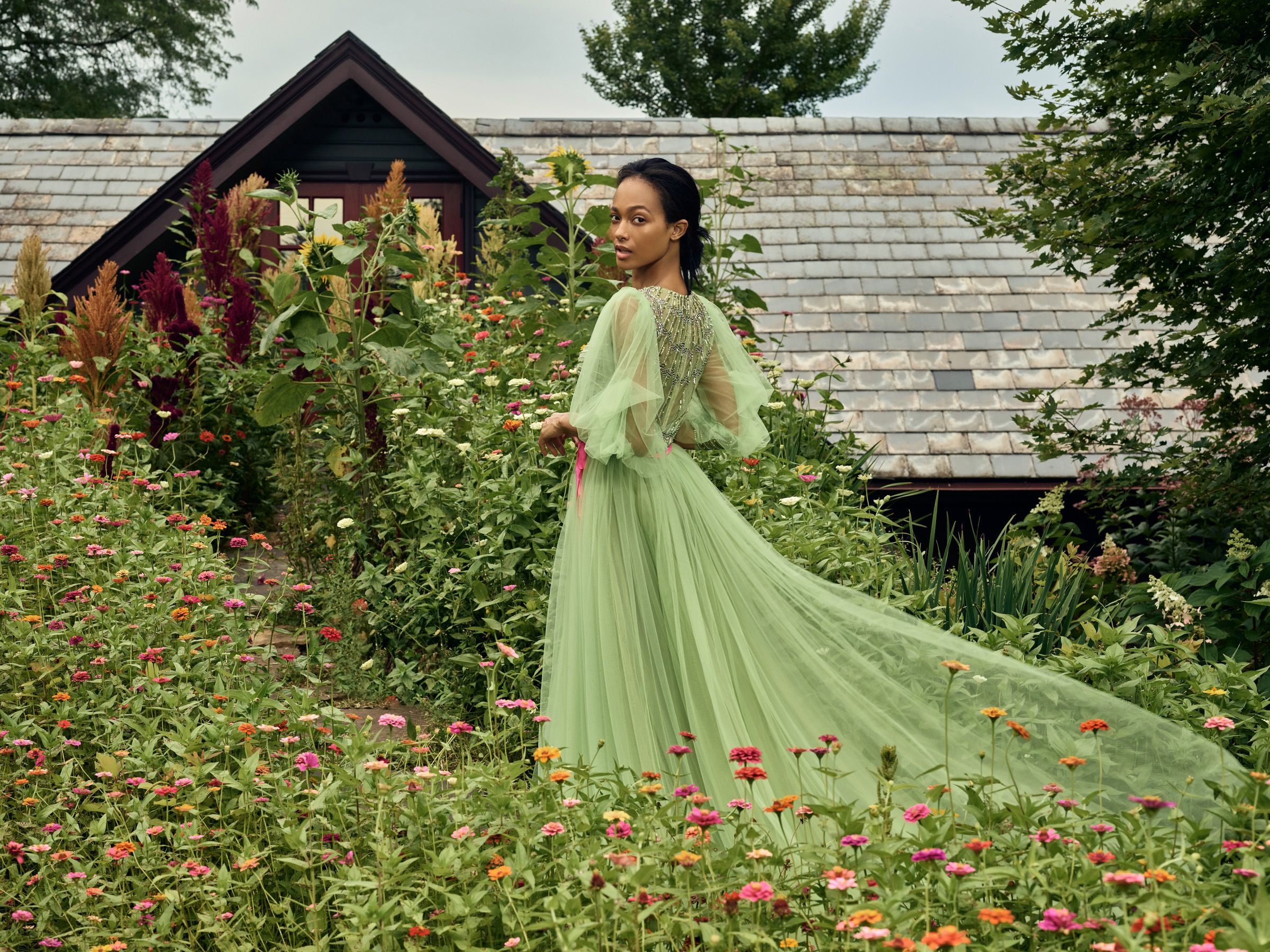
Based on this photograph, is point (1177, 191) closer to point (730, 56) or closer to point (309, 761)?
point (309, 761)

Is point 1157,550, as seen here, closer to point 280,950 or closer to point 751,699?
point 751,699

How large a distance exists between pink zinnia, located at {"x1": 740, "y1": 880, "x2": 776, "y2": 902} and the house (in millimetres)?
6365

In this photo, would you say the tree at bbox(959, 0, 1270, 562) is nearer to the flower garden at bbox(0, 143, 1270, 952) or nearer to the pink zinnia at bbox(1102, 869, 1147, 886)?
the flower garden at bbox(0, 143, 1270, 952)

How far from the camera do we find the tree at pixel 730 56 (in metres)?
24.0

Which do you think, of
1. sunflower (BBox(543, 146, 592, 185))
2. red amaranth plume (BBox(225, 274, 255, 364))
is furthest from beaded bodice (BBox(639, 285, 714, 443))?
red amaranth plume (BBox(225, 274, 255, 364))

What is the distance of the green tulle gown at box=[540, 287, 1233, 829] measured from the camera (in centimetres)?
285

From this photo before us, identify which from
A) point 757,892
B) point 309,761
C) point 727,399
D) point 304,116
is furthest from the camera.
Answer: point 304,116

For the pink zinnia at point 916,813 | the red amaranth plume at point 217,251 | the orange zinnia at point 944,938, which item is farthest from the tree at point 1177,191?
the red amaranth plume at point 217,251

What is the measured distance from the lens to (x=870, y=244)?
33.4 ft

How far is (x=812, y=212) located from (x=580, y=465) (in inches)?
315

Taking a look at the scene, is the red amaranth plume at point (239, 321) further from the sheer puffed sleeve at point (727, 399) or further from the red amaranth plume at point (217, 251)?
the sheer puffed sleeve at point (727, 399)

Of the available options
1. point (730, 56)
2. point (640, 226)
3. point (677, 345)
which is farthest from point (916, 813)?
point (730, 56)

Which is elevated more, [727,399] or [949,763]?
[727,399]

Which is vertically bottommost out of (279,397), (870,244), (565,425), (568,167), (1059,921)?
(1059,921)
